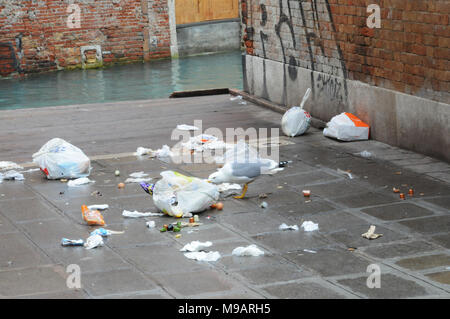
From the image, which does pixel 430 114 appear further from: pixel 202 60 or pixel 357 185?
pixel 202 60

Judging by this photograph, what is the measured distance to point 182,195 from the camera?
6797mm

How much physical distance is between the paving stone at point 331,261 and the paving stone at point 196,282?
64 cm

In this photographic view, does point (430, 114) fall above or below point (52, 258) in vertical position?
above

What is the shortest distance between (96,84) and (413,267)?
13.5 metres

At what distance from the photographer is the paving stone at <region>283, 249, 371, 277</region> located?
5340 millimetres

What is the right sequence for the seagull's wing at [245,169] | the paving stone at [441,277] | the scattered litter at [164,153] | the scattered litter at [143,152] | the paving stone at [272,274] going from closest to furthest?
the paving stone at [441,277] < the paving stone at [272,274] < the seagull's wing at [245,169] < the scattered litter at [164,153] < the scattered litter at [143,152]

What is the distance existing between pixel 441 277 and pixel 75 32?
55.4 feet

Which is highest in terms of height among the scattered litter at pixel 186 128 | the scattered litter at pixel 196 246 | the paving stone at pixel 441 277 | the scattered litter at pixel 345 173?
the scattered litter at pixel 186 128

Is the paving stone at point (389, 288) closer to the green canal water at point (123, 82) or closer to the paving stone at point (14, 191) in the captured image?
the paving stone at point (14, 191)

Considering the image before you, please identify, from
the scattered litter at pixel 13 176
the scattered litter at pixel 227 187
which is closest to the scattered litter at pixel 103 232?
the scattered litter at pixel 227 187

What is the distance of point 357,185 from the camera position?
7.52 meters

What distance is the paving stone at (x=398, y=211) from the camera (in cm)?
651

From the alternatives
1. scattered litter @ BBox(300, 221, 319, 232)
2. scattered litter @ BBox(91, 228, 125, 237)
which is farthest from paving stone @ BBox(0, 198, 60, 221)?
scattered litter @ BBox(300, 221, 319, 232)
